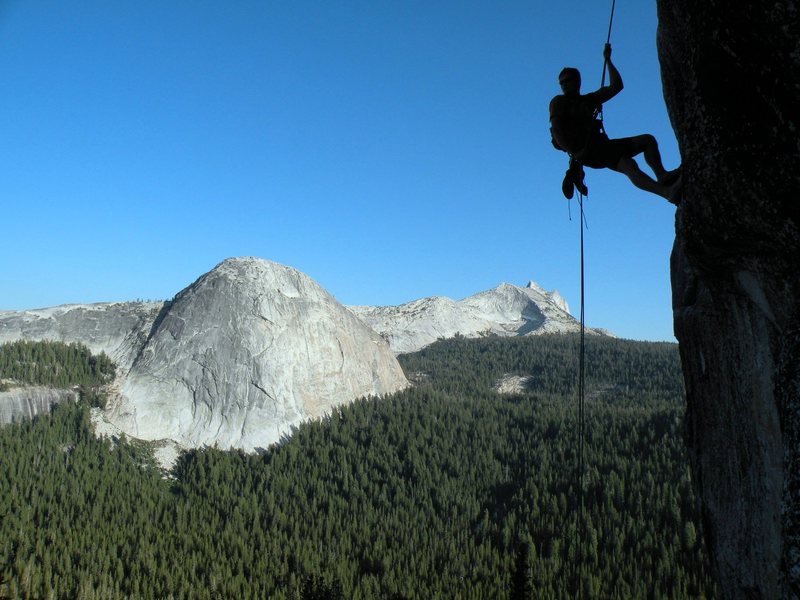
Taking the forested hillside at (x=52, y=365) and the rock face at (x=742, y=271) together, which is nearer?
the rock face at (x=742, y=271)

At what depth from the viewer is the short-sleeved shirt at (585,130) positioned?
9.16 metres

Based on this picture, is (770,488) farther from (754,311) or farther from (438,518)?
(438,518)

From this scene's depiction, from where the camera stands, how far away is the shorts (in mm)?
9125

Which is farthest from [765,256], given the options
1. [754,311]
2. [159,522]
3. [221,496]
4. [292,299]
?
[292,299]

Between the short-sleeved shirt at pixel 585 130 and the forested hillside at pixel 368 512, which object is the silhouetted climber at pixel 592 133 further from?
the forested hillside at pixel 368 512

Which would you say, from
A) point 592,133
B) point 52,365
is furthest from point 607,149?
point 52,365

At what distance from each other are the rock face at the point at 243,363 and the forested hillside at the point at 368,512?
168 inches

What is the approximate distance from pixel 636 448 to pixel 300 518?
1742 inches

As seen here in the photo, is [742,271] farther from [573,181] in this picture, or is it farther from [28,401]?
[28,401]

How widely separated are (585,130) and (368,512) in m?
57.0

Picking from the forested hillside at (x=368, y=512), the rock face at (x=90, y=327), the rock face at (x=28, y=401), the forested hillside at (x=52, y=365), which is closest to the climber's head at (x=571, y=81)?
the forested hillside at (x=368, y=512)

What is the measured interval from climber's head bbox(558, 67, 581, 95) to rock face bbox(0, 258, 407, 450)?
238 ft

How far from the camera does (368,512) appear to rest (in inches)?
Answer: 2325

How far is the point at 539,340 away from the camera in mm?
172000
